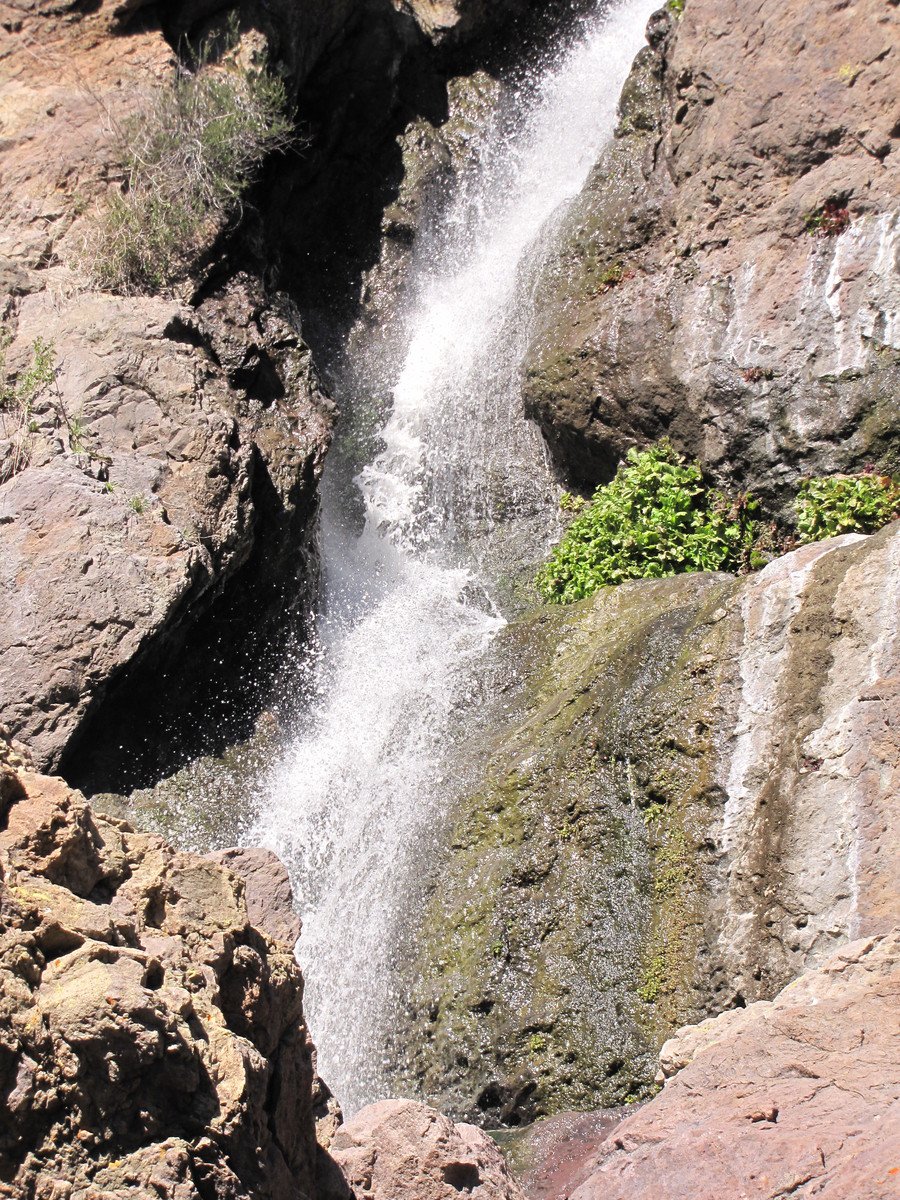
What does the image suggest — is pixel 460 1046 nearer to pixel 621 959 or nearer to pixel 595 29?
pixel 621 959

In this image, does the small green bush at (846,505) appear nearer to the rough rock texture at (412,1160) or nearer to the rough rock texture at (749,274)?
the rough rock texture at (749,274)

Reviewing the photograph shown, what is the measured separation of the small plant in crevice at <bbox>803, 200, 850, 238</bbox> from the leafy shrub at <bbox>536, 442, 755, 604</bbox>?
6.09ft

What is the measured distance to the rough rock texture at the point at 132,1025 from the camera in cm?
307

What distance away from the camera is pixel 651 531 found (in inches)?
358

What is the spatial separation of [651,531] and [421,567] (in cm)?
224

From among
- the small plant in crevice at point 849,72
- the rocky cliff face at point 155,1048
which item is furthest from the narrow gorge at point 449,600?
the small plant in crevice at point 849,72

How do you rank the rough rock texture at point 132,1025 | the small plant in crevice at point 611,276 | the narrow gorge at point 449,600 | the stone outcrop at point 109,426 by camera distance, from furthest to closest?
the small plant in crevice at point 611,276
the stone outcrop at point 109,426
the narrow gorge at point 449,600
the rough rock texture at point 132,1025

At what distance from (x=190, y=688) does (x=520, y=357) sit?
435 centimetres

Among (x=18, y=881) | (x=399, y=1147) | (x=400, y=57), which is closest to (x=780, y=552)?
(x=399, y=1147)

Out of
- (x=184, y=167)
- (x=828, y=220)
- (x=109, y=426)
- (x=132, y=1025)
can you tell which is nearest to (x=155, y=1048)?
(x=132, y=1025)

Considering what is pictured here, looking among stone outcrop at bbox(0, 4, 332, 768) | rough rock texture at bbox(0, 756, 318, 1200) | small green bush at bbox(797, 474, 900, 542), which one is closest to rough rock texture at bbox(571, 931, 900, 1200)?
rough rock texture at bbox(0, 756, 318, 1200)

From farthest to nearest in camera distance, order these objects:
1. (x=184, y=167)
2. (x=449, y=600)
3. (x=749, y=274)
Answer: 1. (x=184, y=167)
2. (x=449, y=600)
3. (x=749, y=274)

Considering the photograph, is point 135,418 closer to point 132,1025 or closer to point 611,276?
point 611,276

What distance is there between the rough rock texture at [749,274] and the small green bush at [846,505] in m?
0.18
